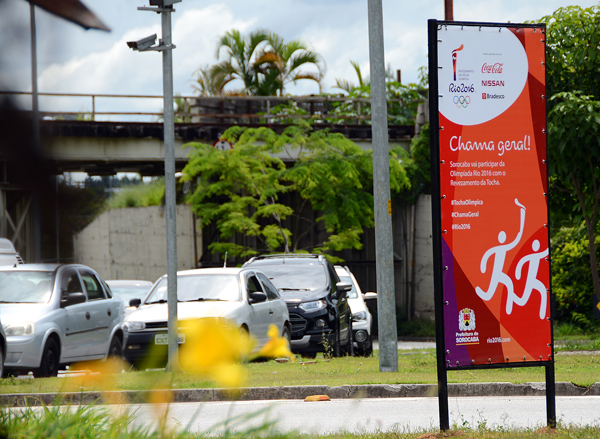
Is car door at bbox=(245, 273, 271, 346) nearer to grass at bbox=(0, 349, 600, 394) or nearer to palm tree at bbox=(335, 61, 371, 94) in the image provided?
grass at bbox=(0, 349, 600, 394)

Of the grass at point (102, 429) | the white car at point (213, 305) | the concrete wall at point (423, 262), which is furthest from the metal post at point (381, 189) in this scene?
the concrete wall at point (423, 262)

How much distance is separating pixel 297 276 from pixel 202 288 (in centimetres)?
271

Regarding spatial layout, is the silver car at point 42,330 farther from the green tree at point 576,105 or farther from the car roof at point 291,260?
the green tree at point 576,105

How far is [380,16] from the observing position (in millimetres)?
9844

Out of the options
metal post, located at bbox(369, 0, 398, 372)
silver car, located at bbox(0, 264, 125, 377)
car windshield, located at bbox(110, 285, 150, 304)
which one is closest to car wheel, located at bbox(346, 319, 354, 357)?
metal post, located at bbox(369, 0, 398, 372)

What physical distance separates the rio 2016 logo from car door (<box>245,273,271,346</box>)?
630cm

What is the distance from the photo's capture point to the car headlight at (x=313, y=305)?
1288 centimetres

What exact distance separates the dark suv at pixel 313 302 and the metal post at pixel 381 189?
238cm

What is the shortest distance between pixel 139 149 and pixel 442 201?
3.84 metres

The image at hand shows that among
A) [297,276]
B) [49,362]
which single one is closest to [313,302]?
[297,276]

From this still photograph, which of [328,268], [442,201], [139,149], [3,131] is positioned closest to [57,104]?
[3,131]

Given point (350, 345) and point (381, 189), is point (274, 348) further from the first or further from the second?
point (350, 345)

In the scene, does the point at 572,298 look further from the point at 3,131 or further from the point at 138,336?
the point at 3,131

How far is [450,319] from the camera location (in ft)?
16.8
